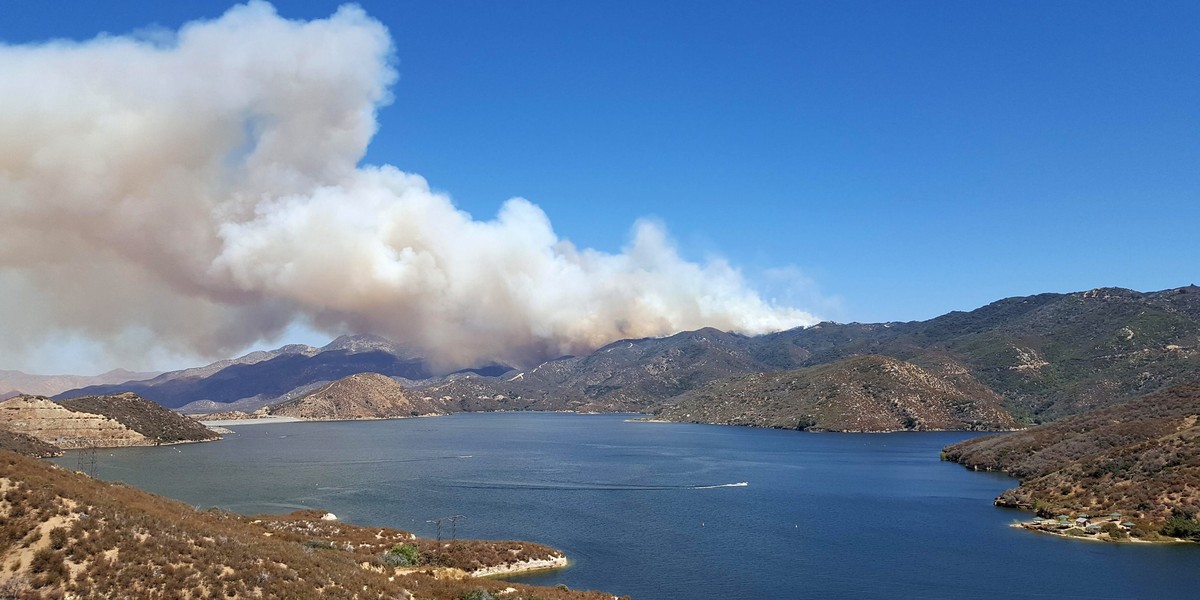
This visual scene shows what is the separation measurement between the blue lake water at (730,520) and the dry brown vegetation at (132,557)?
33.5 m

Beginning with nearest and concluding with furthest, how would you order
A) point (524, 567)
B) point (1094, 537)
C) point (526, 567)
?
point (524, 567), point (526, 567), point (1094, 537)

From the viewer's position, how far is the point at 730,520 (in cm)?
10775

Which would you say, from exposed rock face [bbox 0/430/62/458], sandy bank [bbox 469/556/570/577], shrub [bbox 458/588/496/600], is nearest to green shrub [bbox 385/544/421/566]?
sandy bank [bbox 469/556/570/577]

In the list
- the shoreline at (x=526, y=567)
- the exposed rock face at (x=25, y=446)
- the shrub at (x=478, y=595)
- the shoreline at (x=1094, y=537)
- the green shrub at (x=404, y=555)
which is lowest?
the shoreline at (x=1094, y=537)

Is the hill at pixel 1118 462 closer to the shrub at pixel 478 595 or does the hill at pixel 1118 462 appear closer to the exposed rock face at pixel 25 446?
the shrub at pixel 478 595

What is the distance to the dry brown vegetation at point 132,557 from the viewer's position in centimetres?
3450

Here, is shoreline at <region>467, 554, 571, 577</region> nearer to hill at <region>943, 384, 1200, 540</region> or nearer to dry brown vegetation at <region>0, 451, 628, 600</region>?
dry brown vegetation at <region>0, 451, 628, 600</region>

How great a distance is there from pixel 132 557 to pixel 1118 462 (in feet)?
419

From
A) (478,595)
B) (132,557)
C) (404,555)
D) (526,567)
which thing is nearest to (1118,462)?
(526,567)

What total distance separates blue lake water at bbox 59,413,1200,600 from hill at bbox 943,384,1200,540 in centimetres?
817

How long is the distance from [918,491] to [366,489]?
335 feet

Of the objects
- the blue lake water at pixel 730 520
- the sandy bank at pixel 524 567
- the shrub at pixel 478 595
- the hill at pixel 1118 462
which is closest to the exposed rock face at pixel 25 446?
the blue lake water at pixel 730 520

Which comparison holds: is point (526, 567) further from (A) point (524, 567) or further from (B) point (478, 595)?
(B) point (478, 595)

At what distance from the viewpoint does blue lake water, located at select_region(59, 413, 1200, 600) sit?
73812 millimetres
